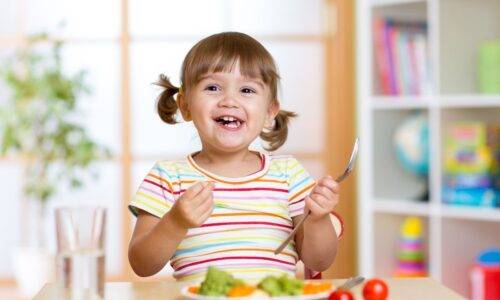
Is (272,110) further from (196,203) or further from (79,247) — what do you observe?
(79,247)

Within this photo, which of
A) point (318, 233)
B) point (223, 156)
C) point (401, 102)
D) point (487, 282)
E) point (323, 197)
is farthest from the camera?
point (401, 102)

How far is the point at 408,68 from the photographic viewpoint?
3557mm

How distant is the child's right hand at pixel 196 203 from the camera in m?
1.28

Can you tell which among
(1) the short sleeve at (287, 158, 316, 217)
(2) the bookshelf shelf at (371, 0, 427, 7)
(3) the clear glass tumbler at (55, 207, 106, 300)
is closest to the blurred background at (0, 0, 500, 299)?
(2) the bookshelf shelf at (371, 0, 427, 7)

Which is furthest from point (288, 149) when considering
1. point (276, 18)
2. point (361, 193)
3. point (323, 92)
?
point (361, 193)

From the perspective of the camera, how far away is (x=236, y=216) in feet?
5.03

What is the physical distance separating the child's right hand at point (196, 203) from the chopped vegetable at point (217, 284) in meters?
0.17

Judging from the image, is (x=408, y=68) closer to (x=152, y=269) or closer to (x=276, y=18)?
(x=276, y=18)

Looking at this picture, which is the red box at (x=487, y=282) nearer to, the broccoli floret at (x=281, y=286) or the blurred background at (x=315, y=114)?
the blurred background at (x=315, y=114)

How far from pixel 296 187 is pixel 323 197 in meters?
0.25

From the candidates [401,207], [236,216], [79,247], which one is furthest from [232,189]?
[401,207]

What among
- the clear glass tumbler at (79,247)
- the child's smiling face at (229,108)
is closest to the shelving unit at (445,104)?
the child's smiling face at (229,108)

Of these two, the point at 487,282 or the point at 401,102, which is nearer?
the point at 487,282

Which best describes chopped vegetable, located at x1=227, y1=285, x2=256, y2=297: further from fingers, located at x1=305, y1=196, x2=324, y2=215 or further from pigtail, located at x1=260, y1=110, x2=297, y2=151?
pigtail, located at x1=260, y1=110, x2=297, y2=151
